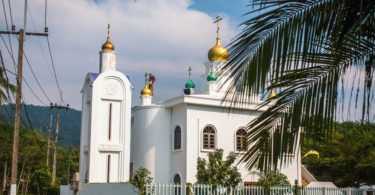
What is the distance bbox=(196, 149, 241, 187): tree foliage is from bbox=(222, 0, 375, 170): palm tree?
57.8ft

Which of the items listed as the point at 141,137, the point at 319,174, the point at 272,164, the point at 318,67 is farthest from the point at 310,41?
the point at 319,174

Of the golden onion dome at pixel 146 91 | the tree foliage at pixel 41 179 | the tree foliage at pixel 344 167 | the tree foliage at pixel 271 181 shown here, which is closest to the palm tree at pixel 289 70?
the tree foliage at pixel 271 181

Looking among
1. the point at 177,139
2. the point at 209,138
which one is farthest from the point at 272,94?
the point at 177,139

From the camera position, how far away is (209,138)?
85.9 ft

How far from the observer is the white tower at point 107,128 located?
2519 cm

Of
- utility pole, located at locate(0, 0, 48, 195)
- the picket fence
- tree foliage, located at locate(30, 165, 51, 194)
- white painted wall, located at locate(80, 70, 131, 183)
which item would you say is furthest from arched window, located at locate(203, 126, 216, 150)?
tree foliage, located at locate(30, 165, 51, 194)

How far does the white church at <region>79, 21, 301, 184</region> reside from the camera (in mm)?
25344

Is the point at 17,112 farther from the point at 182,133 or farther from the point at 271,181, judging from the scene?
the point at 271,181

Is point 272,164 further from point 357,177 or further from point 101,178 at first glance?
point 357,177

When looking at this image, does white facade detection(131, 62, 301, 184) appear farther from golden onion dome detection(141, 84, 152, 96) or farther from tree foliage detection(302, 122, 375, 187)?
tree foliage detection(302, 122, 375, 187)

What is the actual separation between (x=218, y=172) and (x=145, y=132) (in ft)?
18.7

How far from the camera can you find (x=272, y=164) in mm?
4180

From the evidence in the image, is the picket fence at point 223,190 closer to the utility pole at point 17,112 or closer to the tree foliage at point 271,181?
the tree foliage at point 271,181

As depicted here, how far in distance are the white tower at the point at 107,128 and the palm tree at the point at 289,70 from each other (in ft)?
70.4
